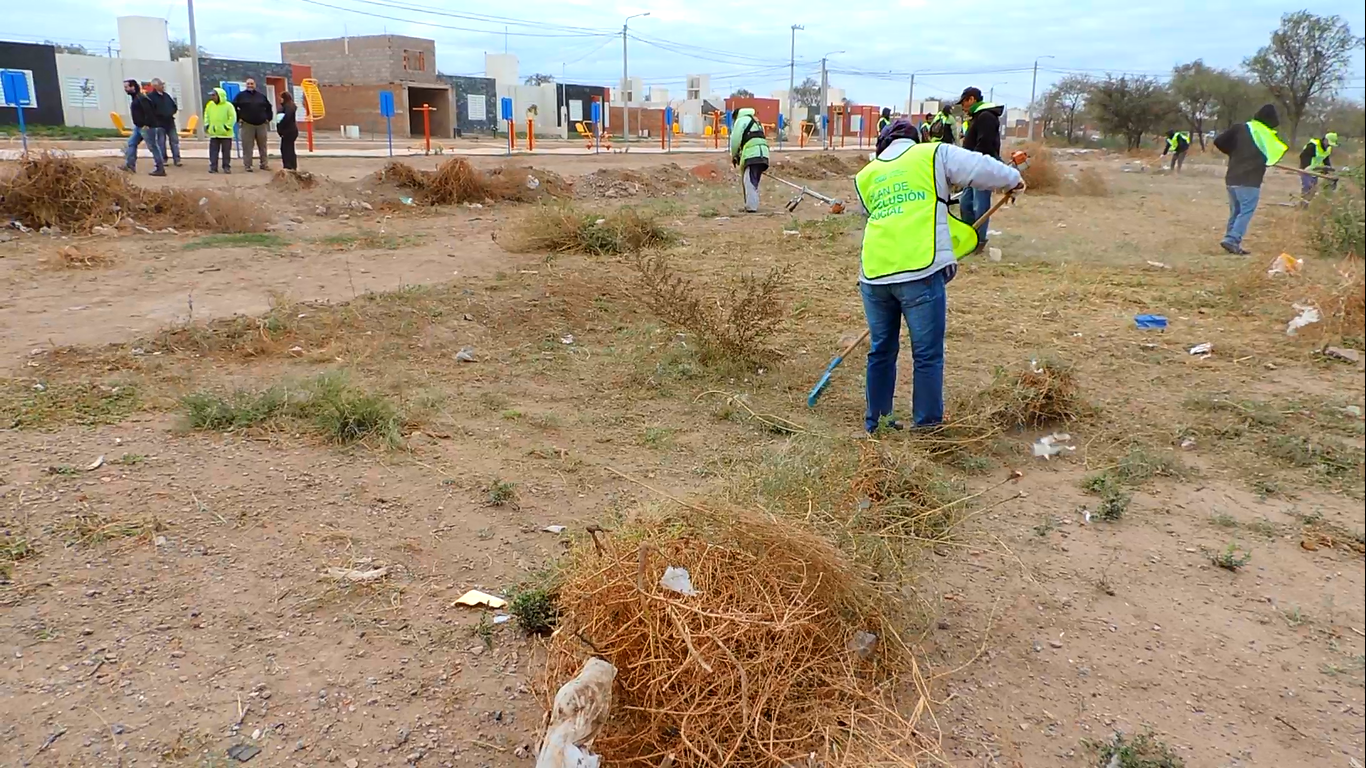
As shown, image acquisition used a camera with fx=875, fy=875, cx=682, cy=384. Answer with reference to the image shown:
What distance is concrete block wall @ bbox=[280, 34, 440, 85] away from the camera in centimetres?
3909

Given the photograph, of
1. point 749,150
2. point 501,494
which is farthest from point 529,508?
point 749,150

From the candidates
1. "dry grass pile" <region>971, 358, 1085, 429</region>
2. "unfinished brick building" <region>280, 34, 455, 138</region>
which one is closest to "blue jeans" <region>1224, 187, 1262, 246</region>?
"dry grass pile" <region>971, 358, 1085, 429</region>

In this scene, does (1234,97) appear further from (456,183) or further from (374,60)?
(374,60)

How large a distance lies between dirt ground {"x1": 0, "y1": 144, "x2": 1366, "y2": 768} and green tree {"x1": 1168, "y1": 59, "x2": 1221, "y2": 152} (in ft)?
43.6

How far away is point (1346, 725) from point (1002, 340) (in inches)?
155

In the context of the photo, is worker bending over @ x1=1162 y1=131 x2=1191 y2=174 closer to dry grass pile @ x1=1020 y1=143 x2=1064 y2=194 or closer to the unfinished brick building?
dry grass pile @ x1=1020 y1=143 x2=1064 y2=194

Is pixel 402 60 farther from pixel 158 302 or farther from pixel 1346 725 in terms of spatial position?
pixel 1346 725

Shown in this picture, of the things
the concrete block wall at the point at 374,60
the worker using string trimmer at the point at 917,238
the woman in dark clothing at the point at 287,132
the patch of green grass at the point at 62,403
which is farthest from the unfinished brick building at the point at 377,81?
the worker using string trimmer at the point at 917,238

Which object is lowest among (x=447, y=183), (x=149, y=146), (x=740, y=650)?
(x=740, y=650)

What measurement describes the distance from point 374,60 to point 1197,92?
3367 centimetres

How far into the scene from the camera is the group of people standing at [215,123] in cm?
1250

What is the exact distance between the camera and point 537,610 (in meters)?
2.70

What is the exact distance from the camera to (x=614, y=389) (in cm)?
510

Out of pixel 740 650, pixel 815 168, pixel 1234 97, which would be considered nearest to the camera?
pixel 740 650
